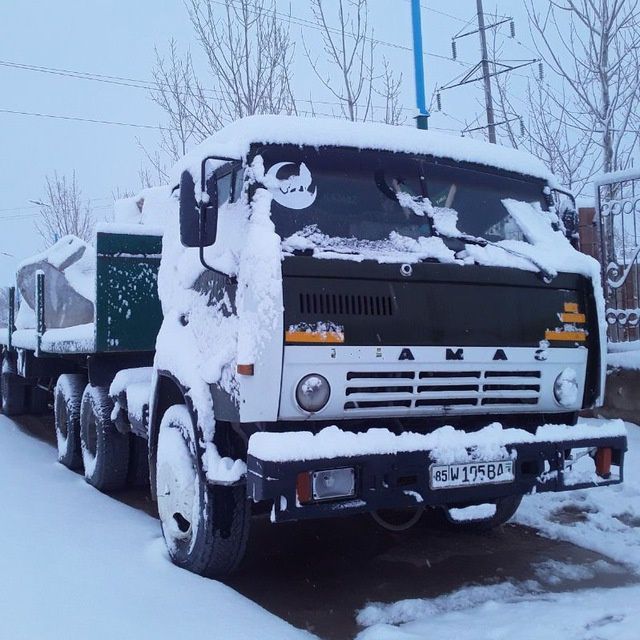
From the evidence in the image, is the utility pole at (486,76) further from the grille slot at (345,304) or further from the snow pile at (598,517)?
the grille slot at (345,304)

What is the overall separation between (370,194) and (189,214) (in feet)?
3.20

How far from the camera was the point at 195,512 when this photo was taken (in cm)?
400

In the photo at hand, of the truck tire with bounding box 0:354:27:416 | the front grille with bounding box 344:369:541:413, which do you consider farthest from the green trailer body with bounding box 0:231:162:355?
the truck tire with bounding box 0:354:27:416

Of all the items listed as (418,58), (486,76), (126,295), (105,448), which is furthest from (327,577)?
(486,76)

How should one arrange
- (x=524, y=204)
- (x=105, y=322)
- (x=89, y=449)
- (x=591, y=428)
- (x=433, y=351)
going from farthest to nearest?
1. (x=89, y=449)
2. (x=105, y=322)
3. (x=524, y=204)
4. (x=591, y=428)
5. (x=433, y=351)

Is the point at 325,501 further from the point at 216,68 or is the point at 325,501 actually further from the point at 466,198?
the point at 216,68

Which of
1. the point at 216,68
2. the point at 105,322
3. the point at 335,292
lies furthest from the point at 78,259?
the point at 216,68

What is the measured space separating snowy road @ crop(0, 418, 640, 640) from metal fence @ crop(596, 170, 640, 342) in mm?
2324

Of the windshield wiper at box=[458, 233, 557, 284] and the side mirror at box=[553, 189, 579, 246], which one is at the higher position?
the side mirror at box=[553, 189, 579, 246]

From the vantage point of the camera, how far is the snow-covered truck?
353 centimetres

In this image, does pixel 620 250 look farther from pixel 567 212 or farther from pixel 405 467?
pixel 405 467

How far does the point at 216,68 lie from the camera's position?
1352cm

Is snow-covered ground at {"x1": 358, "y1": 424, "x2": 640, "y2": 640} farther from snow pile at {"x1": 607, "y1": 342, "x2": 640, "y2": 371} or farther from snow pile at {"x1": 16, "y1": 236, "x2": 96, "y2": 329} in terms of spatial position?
snow pile at {"x1": 16, "y1": 236, "x2": 96, "y2": 329}

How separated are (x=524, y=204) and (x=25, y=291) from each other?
19.0 ft
